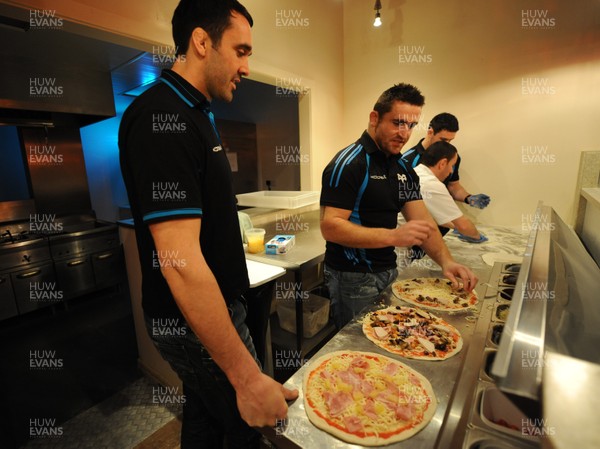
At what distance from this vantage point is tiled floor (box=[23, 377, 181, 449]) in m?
1.65

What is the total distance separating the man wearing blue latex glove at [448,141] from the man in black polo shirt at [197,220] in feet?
6.30

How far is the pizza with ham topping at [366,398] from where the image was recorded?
0.71 meters

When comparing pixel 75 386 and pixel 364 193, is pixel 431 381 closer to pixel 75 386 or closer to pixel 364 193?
pixel 364 193

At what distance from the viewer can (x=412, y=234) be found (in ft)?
3.91

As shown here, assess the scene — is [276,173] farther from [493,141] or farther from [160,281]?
[160,281]

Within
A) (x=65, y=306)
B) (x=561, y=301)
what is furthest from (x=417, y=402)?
(x=65, y=306)

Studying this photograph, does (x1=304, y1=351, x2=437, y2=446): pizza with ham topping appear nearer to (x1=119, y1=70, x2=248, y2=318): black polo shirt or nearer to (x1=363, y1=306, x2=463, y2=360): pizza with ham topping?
(x1=363, y1=306, x2=463, y2=360): pizza with ham topping

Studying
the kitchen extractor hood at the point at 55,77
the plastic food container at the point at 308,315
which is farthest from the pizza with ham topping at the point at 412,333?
the kitchen extractor hood at the point at 55,77

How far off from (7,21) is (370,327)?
7.28 ft

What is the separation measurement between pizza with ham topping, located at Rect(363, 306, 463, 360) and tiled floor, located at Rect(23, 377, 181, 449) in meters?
1.47

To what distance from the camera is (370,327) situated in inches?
44.3

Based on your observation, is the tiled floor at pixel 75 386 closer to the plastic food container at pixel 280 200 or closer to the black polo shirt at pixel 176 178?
the black polo shirt at pixel 176 178

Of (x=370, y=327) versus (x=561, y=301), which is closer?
(x=561, y=301)

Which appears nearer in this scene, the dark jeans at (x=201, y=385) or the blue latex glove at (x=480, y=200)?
the dark jeans at (x=201, y=385)
